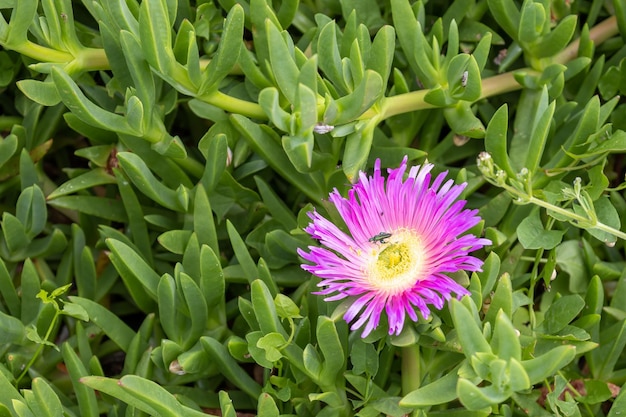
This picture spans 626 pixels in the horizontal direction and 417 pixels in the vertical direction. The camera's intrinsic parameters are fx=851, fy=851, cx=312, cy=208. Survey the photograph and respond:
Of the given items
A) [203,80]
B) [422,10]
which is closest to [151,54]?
[203,80]

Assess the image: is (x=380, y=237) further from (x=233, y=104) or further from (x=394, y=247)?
(x=233, y=104)

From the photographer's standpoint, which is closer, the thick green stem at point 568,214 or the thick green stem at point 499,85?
the thick green stem at point 568,214

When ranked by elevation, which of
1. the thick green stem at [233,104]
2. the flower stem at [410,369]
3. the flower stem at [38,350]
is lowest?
the flower stem at [410,369]

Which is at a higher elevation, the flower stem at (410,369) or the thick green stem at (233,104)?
the thick green stem at (233,104)

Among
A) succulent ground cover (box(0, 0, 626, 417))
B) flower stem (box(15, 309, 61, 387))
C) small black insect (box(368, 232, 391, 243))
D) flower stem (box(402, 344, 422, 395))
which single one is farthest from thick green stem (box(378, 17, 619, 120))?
flower stem (box(15, 309, 61, 387))

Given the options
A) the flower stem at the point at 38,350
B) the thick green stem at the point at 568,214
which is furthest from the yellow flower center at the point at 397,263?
the flower stem at the point at 38,350

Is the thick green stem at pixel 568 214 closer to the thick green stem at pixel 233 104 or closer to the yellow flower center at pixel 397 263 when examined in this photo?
the yellow flower center at pixel 397 263

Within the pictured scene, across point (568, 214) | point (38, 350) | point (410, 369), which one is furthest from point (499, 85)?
point (38, 350)

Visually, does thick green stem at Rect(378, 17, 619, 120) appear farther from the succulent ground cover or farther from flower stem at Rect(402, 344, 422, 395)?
flower stem at Rect(402, 344, 422, 395)

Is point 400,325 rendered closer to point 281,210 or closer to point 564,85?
point 281,210
